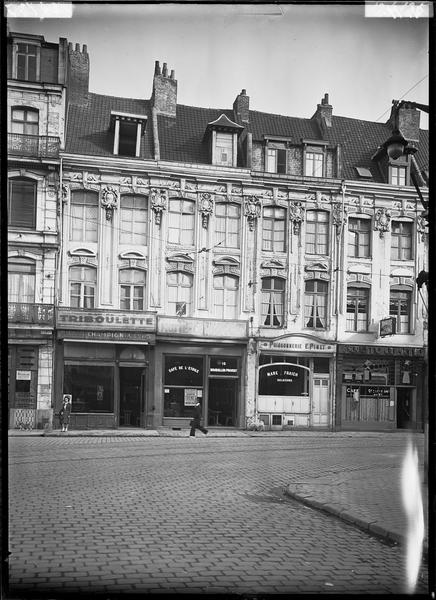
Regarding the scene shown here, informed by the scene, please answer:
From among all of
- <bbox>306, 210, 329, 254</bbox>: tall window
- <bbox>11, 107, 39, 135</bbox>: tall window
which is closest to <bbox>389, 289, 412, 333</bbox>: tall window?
<bbox>306, 210, 329, 254</bbox>: tall window

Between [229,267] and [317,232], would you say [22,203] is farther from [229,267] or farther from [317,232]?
[317,232]

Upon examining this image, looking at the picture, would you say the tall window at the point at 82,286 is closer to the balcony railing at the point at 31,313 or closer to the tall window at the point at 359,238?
the balcony railing at the point at 31,313

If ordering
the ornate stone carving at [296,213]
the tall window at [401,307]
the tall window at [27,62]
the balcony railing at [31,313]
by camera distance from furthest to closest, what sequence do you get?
Answer: the ornate stone carving at [296,213], the tall window at [401,307], the balcony railing at [31,313], the tall window at [27,62]

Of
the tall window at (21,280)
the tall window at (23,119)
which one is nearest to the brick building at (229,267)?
the tall window at (21,280)

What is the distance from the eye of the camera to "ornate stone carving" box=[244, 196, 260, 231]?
247 inches

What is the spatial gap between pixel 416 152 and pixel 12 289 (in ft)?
12.6

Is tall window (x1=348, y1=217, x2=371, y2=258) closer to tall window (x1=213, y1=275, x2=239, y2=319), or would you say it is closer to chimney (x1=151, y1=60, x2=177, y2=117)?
tall window (x1=213, y1=275, x2=239, y2=319)

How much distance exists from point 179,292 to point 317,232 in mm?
1593

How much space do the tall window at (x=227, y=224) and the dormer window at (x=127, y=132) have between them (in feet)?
3.66

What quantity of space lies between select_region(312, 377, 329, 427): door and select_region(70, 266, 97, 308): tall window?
255cm

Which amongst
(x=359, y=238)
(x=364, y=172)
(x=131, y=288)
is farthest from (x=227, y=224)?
(x=364, y=172)

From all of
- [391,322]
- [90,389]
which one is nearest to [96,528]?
[90,389]

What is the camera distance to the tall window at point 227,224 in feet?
20.6

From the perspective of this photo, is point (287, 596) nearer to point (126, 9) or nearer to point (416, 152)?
point (416, 152)
